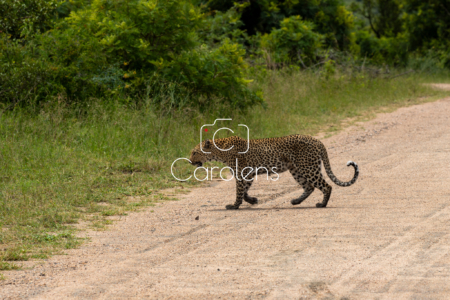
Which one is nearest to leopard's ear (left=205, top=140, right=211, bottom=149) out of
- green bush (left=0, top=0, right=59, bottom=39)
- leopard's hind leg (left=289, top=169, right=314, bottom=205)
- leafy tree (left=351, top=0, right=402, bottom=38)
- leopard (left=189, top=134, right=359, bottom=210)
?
leopard (left=189, top=134, right=359, bottom=210)

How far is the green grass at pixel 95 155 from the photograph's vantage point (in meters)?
6.41

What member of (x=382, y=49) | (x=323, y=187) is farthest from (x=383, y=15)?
(x=323, y=187)

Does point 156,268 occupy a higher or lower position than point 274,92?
lower

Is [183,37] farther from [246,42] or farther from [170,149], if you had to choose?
[246,42]

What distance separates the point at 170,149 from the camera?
982 centimetres

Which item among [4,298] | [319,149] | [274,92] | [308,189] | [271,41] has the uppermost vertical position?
[271,41]

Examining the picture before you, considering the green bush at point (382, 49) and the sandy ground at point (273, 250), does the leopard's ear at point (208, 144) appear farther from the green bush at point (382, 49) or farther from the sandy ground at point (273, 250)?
the green bush at point (382, 49)

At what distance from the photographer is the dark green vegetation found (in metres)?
7.34

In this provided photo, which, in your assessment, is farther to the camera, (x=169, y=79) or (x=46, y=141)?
(x=169, y=79)

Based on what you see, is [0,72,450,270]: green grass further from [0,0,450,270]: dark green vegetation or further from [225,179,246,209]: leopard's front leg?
[225,179,246,209]: leopard's front leg

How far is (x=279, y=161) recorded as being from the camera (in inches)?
→ 286

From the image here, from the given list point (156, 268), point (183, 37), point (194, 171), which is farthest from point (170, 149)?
point (156, 268)

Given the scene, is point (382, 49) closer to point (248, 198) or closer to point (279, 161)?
point (279, 161)

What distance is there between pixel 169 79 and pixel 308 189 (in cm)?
475
